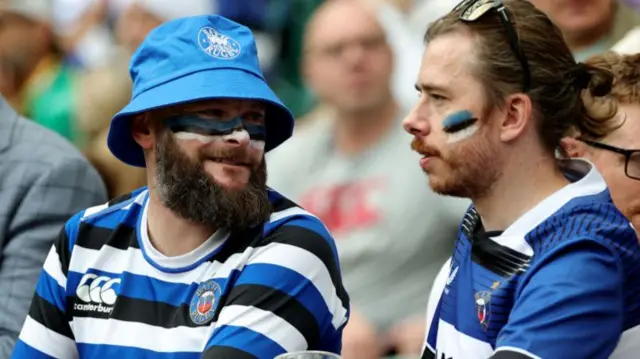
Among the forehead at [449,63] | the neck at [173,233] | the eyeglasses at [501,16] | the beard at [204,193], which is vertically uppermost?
the eyeglasses at [501,16]

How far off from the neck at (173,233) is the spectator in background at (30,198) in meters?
0.73

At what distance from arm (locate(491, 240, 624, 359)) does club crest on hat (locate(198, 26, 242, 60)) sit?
1.02m

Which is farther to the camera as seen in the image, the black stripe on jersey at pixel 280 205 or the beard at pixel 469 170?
the black stripe on jersey at pixel 280 205

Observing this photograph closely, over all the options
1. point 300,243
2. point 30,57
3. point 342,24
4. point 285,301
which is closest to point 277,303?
point 285,301

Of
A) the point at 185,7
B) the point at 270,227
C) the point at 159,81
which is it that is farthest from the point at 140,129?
the point at 185,7

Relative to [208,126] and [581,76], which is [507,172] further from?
[208,126]

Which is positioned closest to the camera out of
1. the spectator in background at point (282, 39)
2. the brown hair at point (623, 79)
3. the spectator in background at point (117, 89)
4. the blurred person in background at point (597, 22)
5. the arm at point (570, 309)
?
the arm at point (570, 309)

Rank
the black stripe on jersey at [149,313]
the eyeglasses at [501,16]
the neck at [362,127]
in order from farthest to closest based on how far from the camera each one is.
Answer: the neck at [362,127] → the black stripe on jersey at [149,313] → the eyeglasses at [501,16]

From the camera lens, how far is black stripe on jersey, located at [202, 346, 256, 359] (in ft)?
9.53

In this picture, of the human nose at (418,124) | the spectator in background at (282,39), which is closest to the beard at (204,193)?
the human nose at (418,124)

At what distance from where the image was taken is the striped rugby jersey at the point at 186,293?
3000 millimetres

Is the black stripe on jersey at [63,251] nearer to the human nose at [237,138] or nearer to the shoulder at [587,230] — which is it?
the human nose at [237,138]

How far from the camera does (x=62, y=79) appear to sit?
252 inches

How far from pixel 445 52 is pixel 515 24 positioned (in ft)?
0.54
